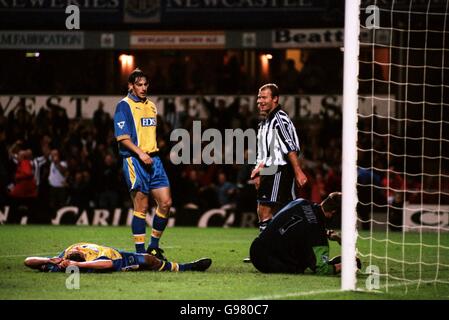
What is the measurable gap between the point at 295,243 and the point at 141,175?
2183 mm

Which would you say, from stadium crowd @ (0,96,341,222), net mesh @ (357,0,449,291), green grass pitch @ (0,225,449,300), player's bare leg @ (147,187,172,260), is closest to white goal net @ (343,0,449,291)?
net mesh @ (357,0,449,291)

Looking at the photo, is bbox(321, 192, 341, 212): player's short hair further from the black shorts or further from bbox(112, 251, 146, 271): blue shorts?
bbox(112, 251, 146, 271): blue shorts

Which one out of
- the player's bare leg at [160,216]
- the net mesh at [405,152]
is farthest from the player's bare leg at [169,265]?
the net mesh at [405,152]

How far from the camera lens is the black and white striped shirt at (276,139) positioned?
9.92 metres

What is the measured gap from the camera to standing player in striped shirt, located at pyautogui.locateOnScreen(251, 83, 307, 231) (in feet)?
32.8

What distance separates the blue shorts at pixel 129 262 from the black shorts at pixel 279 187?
1832mm

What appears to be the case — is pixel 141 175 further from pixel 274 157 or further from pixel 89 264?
pixel 89 264

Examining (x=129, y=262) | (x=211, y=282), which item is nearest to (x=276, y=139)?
(x=129, y=262)

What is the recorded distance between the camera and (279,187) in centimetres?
1005

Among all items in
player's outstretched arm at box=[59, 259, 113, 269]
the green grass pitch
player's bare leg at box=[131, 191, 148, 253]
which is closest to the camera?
the green grass pitch

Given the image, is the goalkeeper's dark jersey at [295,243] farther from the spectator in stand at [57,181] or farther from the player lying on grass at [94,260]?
the spectator in stand at [57,181]

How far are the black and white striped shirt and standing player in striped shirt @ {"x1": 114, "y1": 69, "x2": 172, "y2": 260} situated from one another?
1.22m
